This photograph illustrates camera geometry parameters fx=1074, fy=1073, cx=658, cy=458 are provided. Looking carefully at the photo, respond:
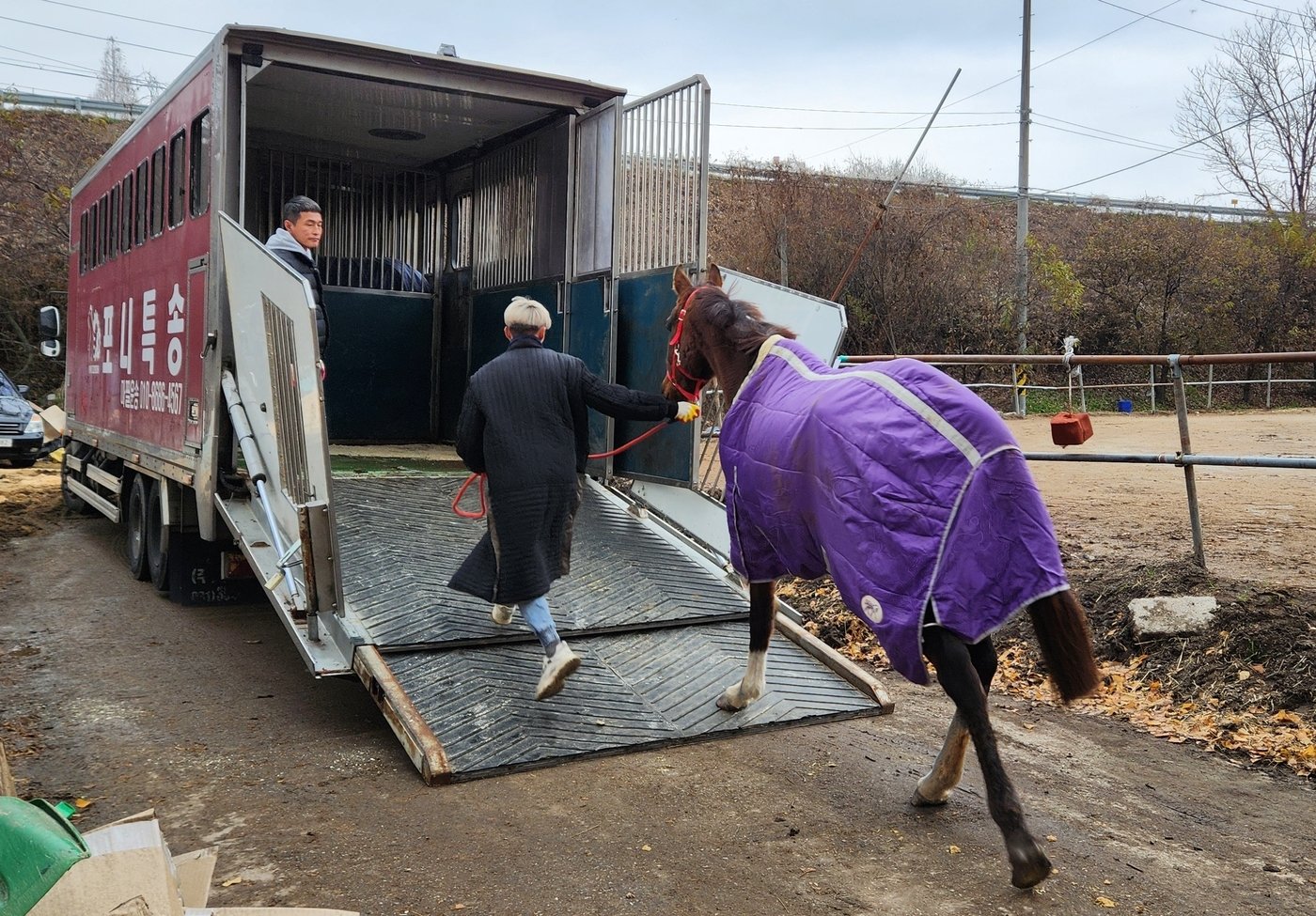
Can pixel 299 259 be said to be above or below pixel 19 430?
above

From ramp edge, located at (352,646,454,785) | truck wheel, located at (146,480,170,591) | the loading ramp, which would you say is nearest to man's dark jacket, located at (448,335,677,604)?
the loading ramp

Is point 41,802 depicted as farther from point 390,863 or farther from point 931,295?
point 931,295

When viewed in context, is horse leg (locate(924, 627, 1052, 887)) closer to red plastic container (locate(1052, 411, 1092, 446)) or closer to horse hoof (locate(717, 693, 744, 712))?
horse hoof (locate(717, 693, 744, 712))

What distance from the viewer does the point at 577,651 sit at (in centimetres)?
506

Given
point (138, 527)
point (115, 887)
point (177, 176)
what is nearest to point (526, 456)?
point (115, 887)

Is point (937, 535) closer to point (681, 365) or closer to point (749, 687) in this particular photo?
point (749, 687)

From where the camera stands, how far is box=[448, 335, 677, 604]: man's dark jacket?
15.3ft

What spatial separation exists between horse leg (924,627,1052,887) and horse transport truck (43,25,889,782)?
1.40 metres

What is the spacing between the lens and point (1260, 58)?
2703cm

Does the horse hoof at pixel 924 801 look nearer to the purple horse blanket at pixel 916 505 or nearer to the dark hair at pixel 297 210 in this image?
the purple horse blanket at pixel 916 505

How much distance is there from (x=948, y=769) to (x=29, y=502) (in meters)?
11.7

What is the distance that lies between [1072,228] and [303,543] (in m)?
31.3

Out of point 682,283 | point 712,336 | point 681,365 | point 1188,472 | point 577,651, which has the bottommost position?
point 577,651

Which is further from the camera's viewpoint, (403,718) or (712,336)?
(712,336)
